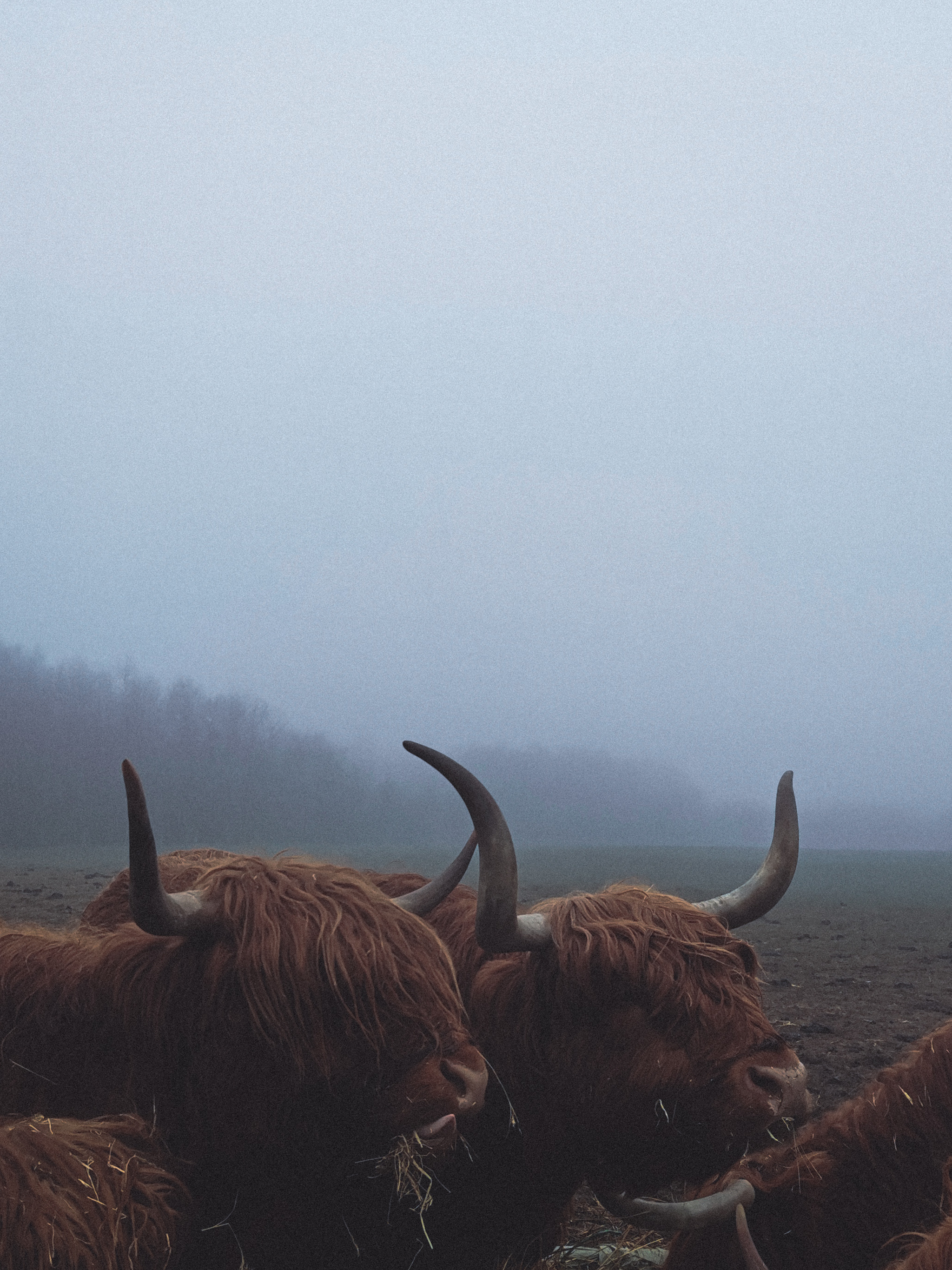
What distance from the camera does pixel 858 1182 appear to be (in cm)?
338

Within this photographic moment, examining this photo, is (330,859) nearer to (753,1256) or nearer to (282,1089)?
(282,1089)

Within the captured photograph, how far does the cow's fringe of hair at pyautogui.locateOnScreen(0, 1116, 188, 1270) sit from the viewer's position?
2350mm

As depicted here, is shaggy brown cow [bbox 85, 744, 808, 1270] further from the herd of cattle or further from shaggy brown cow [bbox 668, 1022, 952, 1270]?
shaggy brown cow [bbox 668, 1022, 952, 1270]

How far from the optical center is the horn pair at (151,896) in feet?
8.81

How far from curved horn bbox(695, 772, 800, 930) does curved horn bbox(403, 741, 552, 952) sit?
41.3 inches

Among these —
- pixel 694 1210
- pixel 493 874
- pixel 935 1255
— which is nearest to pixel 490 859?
pixel 493 874

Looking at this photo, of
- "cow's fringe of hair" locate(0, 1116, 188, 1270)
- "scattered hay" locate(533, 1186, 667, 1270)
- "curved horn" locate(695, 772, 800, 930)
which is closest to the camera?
"cow's fringe of hair" locate(0, 1116, 188, 1270)

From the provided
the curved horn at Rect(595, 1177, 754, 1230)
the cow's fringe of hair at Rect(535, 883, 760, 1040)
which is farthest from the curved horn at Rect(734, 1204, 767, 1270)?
the cow's fringe of hair at Rect(535, 883, 760, 1040)

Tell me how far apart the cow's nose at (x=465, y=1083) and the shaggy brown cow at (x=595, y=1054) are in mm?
623

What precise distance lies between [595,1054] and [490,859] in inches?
34.2

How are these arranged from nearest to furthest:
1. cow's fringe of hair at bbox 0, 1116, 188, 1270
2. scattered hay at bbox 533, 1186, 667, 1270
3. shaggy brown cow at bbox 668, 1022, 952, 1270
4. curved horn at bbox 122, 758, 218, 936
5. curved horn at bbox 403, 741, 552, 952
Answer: cow's fringe of hair at bbox 0, 1116, 188, 1270, curved horn at bbox 122, 758, 218, 936, shaggy brown cow at bbox 668, 1022, 952, 1270, curved horn at bbox 403, 741, 552, 952, scattered hay at bbox 533, 1186, 667, 1270

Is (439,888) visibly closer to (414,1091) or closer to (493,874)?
(493,874)

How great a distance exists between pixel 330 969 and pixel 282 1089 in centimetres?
38

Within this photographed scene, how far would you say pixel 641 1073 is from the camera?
3537mm
